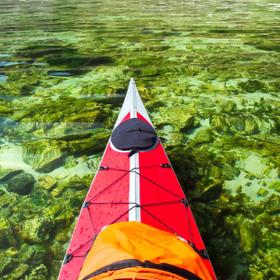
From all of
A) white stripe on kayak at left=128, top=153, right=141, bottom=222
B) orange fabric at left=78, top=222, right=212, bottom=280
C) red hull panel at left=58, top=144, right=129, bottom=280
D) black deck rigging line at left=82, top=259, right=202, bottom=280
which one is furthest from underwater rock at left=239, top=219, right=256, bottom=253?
black deck rigging line at left=82, top=259, right=202, bottom=280

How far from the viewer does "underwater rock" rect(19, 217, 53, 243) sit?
5356 mm

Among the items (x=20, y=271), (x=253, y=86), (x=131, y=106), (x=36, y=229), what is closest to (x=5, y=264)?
(x=20, y=271)

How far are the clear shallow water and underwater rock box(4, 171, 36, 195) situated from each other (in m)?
0.02

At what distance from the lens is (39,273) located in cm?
476

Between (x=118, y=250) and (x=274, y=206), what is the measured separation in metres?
4.08

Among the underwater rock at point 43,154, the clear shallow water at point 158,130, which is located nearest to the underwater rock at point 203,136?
the clear shallow water at point 158,130

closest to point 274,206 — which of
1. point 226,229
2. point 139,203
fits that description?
point 226,229

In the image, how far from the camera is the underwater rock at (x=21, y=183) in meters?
6.45

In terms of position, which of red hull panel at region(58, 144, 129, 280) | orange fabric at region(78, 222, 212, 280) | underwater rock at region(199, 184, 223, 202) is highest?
orange fabric at region(78, 222, 212, 280)

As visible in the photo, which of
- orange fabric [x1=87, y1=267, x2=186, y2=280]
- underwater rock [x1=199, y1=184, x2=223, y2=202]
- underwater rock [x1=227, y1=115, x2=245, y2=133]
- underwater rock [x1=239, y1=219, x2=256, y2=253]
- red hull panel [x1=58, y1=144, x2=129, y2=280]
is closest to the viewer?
orange fabric [x1=87, y1=267, x2=186, y2=280]

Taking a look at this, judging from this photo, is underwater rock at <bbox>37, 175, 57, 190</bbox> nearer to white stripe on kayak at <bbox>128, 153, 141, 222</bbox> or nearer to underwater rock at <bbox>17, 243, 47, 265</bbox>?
underwater rock at <bbox>17, 243, 47, 265</bbox>

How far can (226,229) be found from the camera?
5.41 meters

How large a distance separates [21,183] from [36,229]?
1500mm

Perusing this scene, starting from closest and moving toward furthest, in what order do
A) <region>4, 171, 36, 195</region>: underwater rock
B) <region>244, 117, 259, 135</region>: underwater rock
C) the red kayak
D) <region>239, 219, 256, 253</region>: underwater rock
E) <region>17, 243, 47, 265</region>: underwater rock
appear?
1. the red kayak
2. <region>17, 243, 47, 265</region>: underwater rock
3. <region>239, 219, 256, 253</region>: underwater rock
4. <region>4, 171, 36, 195</region>: underwater rock
5. <region>244, 117, 259, 135</region>: underwater rock
